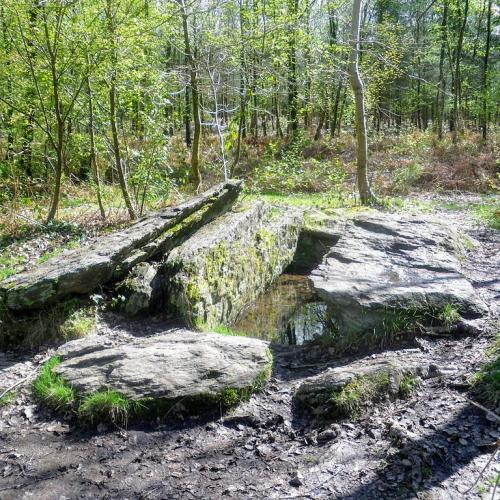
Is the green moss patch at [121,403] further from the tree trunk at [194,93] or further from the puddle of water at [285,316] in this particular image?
the tree trunk at [194,93]

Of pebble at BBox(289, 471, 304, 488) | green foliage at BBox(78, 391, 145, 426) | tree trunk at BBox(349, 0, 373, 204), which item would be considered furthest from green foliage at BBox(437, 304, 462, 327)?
tree trunk at BBox(349, 0, 373, 204)

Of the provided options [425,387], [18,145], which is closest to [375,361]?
[425,387]

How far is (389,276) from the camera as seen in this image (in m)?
6.00

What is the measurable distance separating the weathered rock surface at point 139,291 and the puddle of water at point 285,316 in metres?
1.43

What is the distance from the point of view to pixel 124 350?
476 centimetres

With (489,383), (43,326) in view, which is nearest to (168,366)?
(43,326)

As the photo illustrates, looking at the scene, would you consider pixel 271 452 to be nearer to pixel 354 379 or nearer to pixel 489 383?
pixel 354 379

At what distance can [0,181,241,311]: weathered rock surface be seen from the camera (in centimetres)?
533

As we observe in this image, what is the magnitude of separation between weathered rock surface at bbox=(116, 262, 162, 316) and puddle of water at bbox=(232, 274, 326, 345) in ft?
4.70

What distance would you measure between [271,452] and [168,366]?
4.29 feet

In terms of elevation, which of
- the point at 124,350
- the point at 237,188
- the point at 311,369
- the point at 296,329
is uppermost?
the point at 237,188

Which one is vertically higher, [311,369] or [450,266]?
[450,266]

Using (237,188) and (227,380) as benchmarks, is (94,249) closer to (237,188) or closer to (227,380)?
(227,380)

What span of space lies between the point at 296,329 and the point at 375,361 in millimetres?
2564
